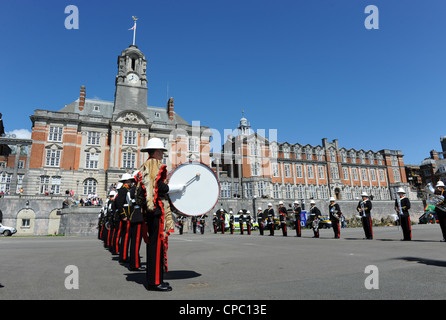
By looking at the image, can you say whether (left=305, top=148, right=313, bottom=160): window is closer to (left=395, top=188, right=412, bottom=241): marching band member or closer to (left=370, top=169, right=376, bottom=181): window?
(left=370, top=169, right=376, bottom=181): window

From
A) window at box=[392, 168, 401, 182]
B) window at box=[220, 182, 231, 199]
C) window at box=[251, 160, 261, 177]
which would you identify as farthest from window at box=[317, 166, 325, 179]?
window at box=[220, 182, 231, 199]

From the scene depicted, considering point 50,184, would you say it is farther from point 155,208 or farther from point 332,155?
point 332,155

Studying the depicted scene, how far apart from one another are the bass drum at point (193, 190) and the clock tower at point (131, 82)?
41387mm

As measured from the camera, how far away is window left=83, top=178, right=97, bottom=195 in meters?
39.7

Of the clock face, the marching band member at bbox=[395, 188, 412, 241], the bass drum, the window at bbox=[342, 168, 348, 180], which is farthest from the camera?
the window at bbox=[342, 168, 348, 180]

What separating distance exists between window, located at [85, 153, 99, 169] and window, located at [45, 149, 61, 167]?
3.82 metres

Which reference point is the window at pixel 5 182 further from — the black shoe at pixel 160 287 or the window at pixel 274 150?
the black shoe at pixel 160 287

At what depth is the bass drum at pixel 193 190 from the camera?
4.86 m

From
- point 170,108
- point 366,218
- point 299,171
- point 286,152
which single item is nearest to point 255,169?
point 286,152

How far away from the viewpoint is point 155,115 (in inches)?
1923

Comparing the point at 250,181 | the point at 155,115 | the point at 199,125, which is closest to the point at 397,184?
the point at 250,181

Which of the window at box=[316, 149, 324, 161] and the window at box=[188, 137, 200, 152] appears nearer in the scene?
the window at box=[188, 137, 200, 152]

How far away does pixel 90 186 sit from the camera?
131ft
